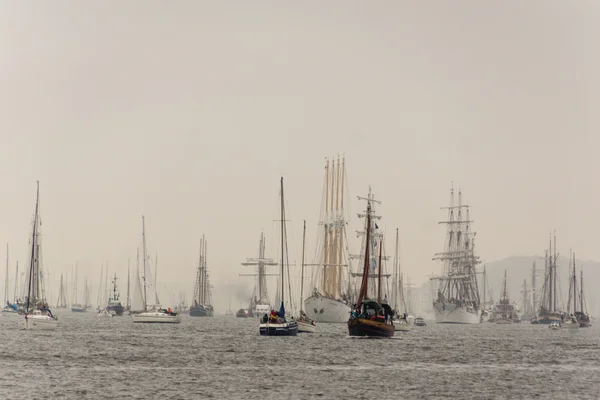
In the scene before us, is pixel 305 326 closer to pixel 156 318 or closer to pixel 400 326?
pixel 400 326

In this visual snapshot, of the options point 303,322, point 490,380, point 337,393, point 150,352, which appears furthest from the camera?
point 303,322

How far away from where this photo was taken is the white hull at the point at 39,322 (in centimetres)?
14425

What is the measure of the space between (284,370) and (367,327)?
45.7m

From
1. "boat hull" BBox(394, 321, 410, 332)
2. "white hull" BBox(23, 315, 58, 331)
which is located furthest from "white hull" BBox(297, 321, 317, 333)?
"white hull" BBox(23, 315, 58, 331)

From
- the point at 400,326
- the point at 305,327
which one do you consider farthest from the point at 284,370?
the point at 400,326

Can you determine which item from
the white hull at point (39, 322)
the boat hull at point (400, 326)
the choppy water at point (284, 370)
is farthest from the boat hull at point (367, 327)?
the boat hull at point (400, 326)

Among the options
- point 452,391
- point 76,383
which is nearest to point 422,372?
point 452,391

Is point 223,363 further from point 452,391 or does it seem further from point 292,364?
point 452,391

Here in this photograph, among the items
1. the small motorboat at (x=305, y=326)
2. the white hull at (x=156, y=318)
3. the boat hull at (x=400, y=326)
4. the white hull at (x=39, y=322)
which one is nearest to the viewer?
the white hull at (x=39, y=322)

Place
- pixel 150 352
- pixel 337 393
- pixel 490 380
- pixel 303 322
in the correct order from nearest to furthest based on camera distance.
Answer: pixel 337 393 → pixel 490 380 → pixel 150 352 → pixel 303 322

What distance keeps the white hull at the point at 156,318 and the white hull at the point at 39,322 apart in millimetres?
49779

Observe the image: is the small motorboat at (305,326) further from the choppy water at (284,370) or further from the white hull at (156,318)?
the white hull at (156,318)

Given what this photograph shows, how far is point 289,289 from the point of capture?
148000 mm

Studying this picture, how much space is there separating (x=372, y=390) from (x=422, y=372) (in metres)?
15.9
